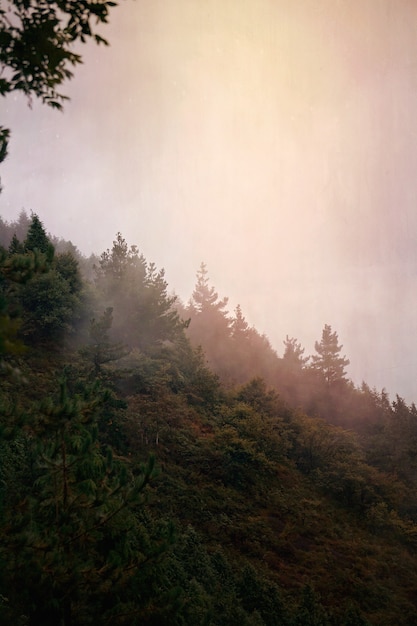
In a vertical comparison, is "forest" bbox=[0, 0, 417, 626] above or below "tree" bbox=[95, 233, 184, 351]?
below

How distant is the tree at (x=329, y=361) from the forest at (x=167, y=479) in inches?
54.2

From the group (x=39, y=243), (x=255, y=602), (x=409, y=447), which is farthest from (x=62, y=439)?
(x=409, y=447)

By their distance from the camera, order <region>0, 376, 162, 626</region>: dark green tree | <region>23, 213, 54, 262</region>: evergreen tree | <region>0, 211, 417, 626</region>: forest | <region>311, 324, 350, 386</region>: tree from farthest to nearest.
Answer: <region>311, 324, 350, 386</region>: tree
<region>23, 213, 54, 262</region>: evergreen tree
<region>0, 211, 417, 626</region>: forest
<region>0, 376, 162, 626</region>: dark green tree

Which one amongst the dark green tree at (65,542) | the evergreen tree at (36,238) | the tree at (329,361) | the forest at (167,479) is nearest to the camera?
the dark green tree at (65,542)

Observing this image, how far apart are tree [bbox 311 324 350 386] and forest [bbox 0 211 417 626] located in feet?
4.52

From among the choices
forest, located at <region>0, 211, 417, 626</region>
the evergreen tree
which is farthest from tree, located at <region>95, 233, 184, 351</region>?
the evergreen tree

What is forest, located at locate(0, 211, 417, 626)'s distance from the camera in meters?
4.85

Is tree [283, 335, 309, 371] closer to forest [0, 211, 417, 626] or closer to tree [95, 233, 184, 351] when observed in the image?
forest [0, 211, 417, 626]

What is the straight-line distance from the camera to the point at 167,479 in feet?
46.5

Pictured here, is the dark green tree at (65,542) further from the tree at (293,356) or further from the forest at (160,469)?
the tree at (293,356)

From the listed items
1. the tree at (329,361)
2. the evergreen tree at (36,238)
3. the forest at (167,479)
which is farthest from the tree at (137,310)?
the tree at (329,361)

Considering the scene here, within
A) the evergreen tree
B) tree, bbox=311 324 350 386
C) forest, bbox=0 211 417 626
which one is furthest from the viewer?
tree, bbox=311 324 350 386

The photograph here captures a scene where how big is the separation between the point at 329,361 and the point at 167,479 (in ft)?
85.0

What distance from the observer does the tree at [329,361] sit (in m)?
35.6
